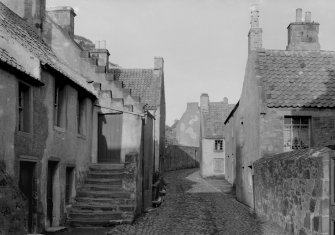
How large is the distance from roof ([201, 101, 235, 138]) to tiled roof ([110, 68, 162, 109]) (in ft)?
40.0

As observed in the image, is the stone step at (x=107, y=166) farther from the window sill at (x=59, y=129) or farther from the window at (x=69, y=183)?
the window sill at (x=59, y=129)

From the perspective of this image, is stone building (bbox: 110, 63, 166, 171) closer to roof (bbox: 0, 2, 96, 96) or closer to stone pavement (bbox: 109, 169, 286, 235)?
stone pavement (bbox: 109, 169, 286, 235)

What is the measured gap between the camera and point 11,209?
33.4 feet

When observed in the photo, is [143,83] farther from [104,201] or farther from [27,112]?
[27,112]

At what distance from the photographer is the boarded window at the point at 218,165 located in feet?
157

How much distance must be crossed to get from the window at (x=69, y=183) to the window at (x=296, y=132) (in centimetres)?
911

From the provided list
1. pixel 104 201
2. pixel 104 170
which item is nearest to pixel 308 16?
pixel 104 170

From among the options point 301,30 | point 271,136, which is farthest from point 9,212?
point 301,30

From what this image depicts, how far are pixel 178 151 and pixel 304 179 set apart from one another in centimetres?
4469

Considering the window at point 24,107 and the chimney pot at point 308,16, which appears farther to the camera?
the chimney pot at point 308,16

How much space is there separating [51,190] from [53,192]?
5.2 inches

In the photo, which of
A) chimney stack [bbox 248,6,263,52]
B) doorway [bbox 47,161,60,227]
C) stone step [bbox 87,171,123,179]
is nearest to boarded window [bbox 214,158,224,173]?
chimney stack [bbox 248,6,263,52]

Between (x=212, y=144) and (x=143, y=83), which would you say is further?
(x=212, y=144)

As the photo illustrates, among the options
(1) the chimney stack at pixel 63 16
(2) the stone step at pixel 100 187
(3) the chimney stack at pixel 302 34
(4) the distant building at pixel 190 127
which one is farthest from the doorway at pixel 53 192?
(4) the distant building at pixel 190 127
